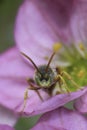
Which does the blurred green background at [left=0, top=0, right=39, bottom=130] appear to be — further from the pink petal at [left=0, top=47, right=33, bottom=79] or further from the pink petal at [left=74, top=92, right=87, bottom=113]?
the pink petal at [left=74, top=92, right=87, bottom=113]

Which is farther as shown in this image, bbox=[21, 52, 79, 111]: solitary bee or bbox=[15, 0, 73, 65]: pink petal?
bbox=[15, 0, 73, 65]: pink petal

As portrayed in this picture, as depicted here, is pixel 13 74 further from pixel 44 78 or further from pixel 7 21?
pixel 7 21

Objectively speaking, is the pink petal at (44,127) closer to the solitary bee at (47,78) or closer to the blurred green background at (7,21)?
the solitary bee at (47,78)

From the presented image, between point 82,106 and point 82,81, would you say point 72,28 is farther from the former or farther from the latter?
point 82,106

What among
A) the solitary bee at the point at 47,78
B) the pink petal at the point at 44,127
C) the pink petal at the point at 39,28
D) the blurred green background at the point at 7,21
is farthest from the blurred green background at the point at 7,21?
the pink petal at the point at 44,127

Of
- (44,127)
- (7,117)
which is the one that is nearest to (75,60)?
(7,117)

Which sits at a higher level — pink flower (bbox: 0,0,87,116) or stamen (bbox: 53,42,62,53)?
pink flower (bbox: 0,0,87,116)

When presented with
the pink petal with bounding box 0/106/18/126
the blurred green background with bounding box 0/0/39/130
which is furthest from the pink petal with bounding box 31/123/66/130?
the blurred green background with bounding box 0/0/39/130
